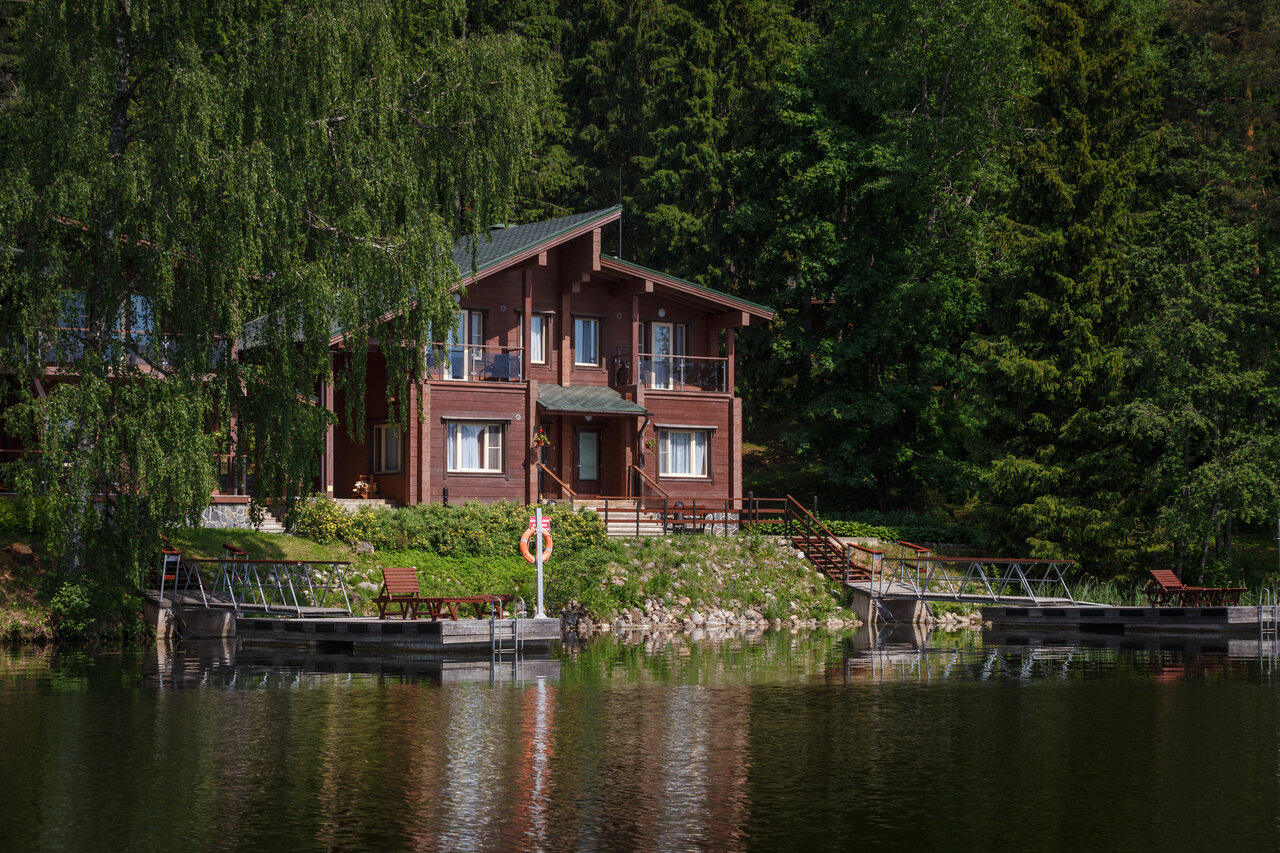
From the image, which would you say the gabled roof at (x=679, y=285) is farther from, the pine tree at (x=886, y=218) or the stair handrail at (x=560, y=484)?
the stair handrail at (x=560, y=484)

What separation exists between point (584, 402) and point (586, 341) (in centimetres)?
326

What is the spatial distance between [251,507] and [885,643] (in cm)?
1412

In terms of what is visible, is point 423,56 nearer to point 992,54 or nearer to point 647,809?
point 647,809

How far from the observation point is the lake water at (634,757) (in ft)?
36.4

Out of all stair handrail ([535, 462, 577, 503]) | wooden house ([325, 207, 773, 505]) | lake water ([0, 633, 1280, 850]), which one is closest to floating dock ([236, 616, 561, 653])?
lake water ([0, 633, 1280, 850])

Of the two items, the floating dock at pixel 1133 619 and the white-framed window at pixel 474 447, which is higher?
the white-framed window at pixel 474 447

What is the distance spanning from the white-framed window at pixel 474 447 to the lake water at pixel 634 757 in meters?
16.4

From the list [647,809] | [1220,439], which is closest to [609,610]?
[1220,439]

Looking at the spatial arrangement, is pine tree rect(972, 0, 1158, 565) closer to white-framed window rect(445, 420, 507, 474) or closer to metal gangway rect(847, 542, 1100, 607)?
metal gangway rect(847, 542, 1100, 607)

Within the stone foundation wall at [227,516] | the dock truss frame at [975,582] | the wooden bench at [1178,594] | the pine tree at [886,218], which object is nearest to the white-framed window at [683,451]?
the pine tree at [886,218]

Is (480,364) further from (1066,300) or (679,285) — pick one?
(1066,300)

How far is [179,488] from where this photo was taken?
991 inches

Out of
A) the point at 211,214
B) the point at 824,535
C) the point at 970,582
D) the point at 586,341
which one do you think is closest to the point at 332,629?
the point at 211,214

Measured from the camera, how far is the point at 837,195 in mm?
49719
